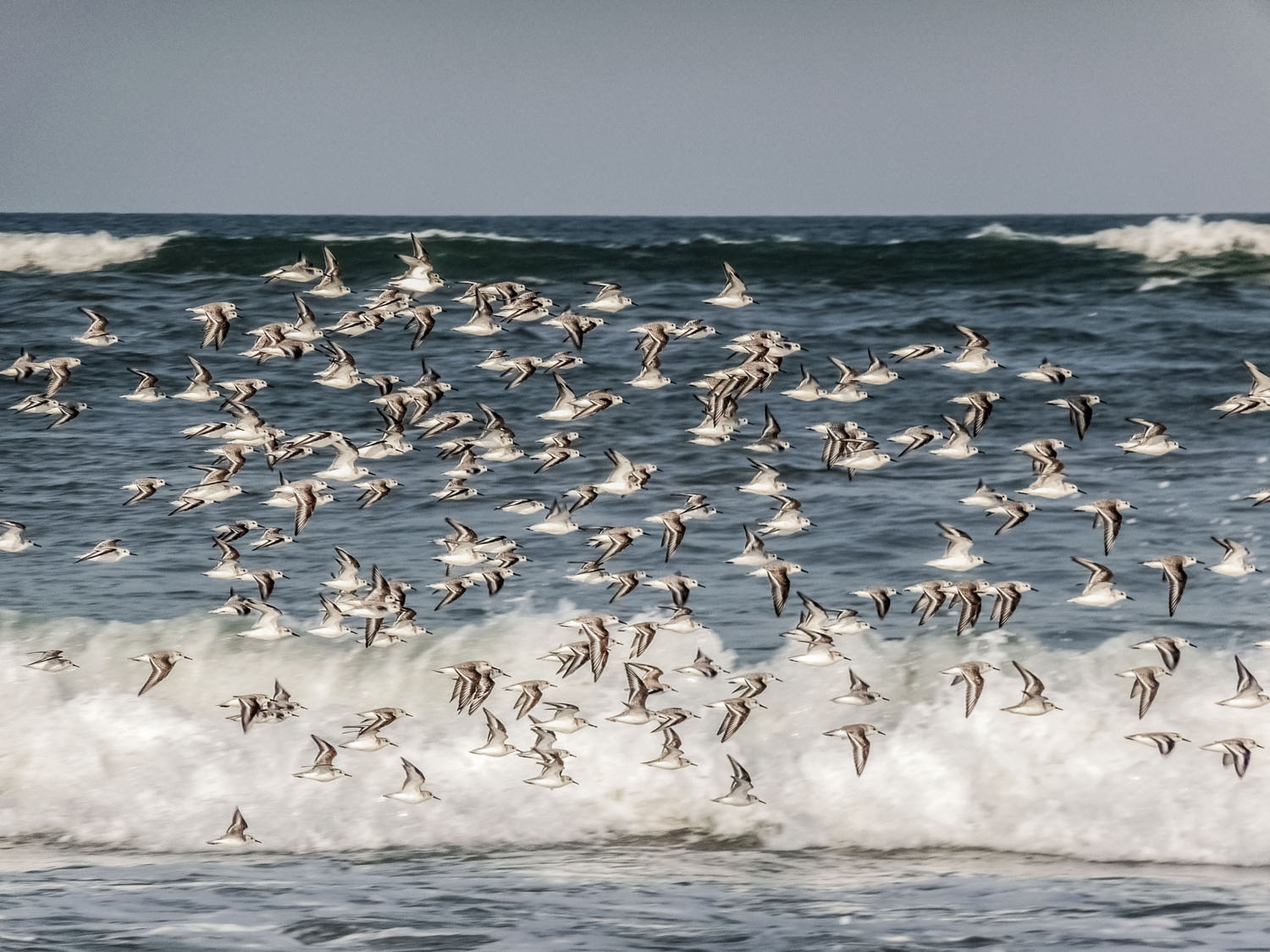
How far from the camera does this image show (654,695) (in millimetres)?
19328

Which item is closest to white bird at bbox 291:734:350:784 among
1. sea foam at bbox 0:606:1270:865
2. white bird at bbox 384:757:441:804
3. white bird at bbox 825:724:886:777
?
sea foam at bbox 0:606:1270:865

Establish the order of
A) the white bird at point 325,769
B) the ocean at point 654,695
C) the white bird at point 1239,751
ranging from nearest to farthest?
1. the ocean at point 654,695
2. the white bird at point 1239,751
3. the white bird at point 325,769

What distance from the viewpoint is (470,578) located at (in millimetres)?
19812

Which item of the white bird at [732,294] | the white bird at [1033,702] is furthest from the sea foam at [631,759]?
the white bird at [732,294]

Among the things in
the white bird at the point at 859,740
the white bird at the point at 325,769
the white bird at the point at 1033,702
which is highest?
the white bird at the point at 1033,702

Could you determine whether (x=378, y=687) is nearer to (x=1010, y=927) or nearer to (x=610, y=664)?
(x=610, y=664)

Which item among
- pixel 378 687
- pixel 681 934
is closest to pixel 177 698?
pixel 378 687

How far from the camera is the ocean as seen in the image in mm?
14250

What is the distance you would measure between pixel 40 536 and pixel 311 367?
345 inches

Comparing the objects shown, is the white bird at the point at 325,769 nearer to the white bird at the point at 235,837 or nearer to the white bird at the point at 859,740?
the white bird at the point at 235,837

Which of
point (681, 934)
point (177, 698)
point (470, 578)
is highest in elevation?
point (470, 578)

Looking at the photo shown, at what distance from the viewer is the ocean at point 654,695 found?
14.2 m

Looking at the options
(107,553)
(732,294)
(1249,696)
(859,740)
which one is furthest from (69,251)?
(1249,696)

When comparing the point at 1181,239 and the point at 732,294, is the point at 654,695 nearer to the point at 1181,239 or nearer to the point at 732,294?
the point at 732,294
